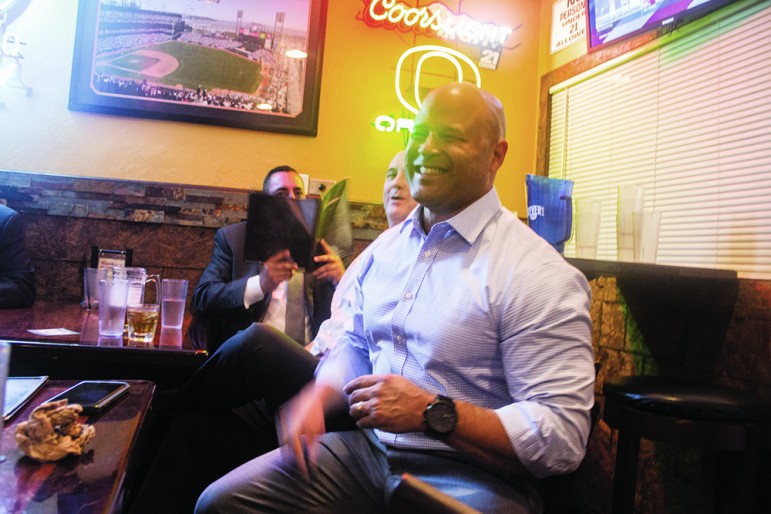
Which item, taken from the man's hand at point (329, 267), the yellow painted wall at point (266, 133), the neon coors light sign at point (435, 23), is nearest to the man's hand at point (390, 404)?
the man's hand at point (329, 267)

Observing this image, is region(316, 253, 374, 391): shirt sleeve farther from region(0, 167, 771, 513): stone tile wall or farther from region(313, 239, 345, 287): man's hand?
region(0, 167, 771, 513): stone tile wall

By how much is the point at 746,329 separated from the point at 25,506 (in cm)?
222

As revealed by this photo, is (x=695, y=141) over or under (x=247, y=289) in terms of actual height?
over

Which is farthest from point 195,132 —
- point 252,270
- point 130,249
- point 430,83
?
point 430,83

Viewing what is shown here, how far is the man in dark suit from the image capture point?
2.62 meters

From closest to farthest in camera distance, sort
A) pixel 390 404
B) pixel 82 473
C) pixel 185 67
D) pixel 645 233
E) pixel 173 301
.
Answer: pixel 82 473
pixel 390 404
pixel 173 301
pixel 645 233
pixel 185 67

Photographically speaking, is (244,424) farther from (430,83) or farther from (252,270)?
(430,83)

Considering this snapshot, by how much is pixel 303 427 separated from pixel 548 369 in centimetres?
56

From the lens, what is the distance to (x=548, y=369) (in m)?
1.21

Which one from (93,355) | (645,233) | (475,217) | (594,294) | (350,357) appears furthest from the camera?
(594,294)

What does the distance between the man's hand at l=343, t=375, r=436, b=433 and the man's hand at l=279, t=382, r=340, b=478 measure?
0.18m

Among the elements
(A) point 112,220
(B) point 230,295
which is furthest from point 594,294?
(A) point 112,220

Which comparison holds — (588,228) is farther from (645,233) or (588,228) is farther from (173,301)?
(173,301)

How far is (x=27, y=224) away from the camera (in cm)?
306
